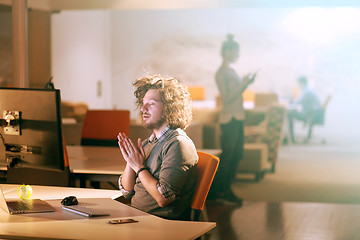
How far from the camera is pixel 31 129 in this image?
2.54m

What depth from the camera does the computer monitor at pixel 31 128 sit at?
245 centimetres

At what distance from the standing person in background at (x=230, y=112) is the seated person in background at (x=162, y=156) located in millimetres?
3833

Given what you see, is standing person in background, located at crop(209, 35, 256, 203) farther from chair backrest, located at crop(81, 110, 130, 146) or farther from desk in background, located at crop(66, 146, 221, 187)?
desk in background, located at crop(66, 146, 221, 187)

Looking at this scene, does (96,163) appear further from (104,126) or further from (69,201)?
(69,201)

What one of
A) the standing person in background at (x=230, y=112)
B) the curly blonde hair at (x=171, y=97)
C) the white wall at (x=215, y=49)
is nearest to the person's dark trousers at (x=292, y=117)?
the white wall at (x=215, y=49)

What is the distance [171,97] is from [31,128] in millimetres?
711

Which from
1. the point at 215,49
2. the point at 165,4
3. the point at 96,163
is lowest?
the point at 96,163

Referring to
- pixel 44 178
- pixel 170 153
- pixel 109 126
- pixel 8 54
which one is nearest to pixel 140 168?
pixel 170 153

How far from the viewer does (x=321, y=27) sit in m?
6.59

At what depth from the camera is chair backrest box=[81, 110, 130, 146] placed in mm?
5555

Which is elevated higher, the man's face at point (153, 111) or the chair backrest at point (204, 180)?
the man's face at point (153, 111)

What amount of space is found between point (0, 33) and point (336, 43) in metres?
4.24

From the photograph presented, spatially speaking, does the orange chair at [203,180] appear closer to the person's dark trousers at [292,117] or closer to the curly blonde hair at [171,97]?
the curly blonde hair at [171,97]

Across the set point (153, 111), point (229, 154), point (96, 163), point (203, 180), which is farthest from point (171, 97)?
point (229, 154)
